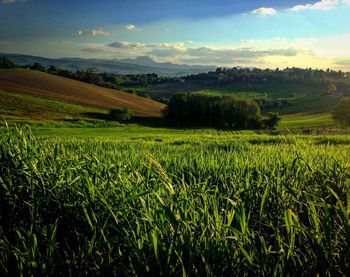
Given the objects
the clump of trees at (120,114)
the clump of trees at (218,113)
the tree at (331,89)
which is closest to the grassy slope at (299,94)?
the tree at (331,89)

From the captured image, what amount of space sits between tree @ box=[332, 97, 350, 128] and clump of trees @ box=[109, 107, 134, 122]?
4593 cm

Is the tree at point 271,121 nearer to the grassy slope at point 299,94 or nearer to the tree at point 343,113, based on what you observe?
the tree at point 343,113

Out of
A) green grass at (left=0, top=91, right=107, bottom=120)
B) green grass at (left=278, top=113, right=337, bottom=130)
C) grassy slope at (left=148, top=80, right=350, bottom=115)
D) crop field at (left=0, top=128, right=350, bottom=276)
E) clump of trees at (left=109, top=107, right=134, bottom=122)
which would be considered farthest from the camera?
grassy slope at (left=148, top=80, right=350, bottom=115)

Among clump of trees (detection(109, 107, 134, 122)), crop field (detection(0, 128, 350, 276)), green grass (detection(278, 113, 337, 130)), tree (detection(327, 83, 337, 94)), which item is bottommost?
green grass (detection(278, 113, 337, 130))

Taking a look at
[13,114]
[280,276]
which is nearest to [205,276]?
[280,276]

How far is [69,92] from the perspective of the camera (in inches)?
3863

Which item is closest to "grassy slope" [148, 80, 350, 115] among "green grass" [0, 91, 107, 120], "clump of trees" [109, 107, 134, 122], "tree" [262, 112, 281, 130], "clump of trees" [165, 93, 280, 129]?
"tree" [262, 112, 281, 130]

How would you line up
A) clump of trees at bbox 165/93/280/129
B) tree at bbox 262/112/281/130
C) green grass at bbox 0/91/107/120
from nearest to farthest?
1. green grass at bbox 0/91/107/120
2. tree at bbox 262/112/281/130
3. clump of trees at bbox 165/93/280/129

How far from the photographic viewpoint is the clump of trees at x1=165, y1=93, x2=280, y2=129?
92688mm

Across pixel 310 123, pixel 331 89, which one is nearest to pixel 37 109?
pixel 310 123

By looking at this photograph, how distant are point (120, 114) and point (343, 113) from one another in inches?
1911

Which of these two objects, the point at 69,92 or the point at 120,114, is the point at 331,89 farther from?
the point at 69,92

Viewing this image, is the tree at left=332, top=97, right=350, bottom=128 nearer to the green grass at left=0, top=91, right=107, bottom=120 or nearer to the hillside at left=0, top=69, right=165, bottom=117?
the hillside at left=0, top=69, right=165, bottom=117

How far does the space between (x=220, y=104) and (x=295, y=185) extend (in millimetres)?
91123
